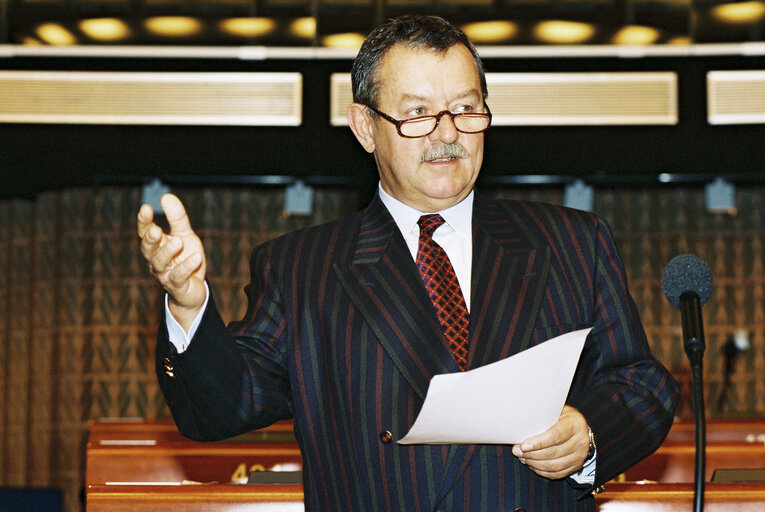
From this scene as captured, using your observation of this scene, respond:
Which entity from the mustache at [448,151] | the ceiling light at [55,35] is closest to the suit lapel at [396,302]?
the mustache at [448,151]

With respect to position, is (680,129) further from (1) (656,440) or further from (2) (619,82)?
(1) (656,440)

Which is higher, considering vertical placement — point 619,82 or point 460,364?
point 619,82

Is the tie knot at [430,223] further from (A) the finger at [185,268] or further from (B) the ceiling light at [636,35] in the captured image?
(B) the ceiling light at [636,35]

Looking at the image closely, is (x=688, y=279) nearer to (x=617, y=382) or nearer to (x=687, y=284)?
(x=687, y=284)

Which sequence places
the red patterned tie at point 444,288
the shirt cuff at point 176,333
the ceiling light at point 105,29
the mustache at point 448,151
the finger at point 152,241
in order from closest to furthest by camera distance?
the finger at point 152,241
the shirt cuff at point 176,333
the red patterned tie at point 444,288
the mustache at point 448,151
the ceiling light at point 105,29

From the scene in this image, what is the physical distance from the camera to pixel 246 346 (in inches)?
63.0

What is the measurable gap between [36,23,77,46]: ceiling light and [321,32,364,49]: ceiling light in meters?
1.45

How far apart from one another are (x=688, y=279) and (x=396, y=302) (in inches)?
19.7

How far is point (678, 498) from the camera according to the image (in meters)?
1.92

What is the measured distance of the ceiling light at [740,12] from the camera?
18.7 feet

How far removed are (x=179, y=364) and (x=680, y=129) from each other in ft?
15.3

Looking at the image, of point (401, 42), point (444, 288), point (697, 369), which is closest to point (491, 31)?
point (401, 42)

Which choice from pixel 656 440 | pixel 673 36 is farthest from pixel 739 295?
pixel 656 440

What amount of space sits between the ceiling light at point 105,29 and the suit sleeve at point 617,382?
4560 millimetres
